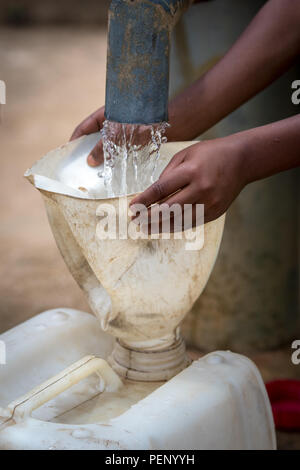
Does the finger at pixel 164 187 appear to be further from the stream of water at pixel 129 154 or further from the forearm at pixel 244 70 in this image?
the forearm at pixel 244 70

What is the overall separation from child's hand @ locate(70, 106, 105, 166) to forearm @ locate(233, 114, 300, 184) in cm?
24

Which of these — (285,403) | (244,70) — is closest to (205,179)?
(244,70)

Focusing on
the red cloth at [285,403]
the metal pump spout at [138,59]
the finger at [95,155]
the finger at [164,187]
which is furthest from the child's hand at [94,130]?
the red cloth at [285,403]

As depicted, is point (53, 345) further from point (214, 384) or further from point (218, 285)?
point (218, 285)

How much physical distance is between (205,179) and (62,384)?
322mm

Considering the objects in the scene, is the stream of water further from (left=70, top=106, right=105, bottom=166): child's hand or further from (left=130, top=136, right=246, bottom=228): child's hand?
(left=130, top=136, right=246, bottom=228): child's hand

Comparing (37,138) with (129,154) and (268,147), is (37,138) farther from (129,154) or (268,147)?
(268,147)

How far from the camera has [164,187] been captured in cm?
83

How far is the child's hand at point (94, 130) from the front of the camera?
1.04 m

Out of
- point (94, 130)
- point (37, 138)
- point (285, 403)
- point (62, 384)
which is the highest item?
point (37, 138)

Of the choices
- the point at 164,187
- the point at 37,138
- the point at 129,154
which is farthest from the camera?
the point at 37,138

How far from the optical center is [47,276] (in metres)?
2.06

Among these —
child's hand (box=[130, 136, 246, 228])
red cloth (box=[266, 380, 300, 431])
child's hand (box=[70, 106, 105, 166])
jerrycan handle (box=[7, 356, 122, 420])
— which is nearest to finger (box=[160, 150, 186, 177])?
child's hand (box=[130, 136, 246, 228])
